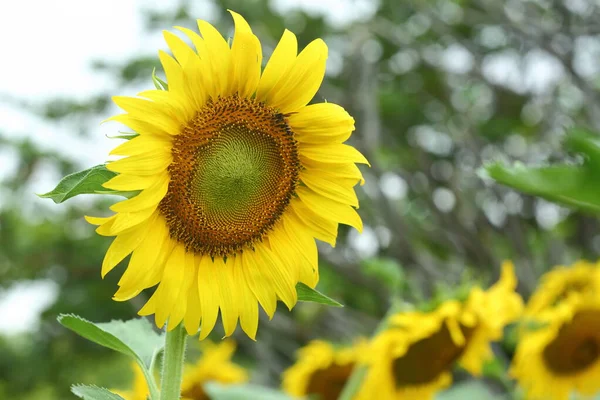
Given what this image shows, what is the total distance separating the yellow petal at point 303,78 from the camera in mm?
670

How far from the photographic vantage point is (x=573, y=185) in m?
0.55

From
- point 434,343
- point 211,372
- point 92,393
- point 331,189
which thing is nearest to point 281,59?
point 331,189

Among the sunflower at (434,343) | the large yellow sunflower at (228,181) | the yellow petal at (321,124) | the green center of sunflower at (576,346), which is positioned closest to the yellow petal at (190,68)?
the large yellow sunflower at (228,181)

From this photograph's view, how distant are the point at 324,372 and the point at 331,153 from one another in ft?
3.88

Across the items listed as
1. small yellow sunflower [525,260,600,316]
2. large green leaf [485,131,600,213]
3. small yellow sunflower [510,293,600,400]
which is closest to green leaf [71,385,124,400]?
large green leaf [485,131,600,213]

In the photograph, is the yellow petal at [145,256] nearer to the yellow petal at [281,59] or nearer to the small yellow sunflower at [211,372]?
the yellow petal at [281,59]

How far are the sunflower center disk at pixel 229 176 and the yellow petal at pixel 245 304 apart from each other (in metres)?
0.03

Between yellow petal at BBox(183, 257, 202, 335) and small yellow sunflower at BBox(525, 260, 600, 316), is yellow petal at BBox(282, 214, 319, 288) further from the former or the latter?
small yellow sunflower at BBox(525, 260, 600, 316)

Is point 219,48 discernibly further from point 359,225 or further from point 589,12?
point 589,12

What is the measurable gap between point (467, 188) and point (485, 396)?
9.20 ft

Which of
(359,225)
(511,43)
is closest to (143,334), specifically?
(359,225)

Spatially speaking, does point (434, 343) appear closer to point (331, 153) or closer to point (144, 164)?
point (331, 153)

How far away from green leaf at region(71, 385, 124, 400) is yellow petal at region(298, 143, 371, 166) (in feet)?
1.00

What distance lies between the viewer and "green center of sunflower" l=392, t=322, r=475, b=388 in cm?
143
